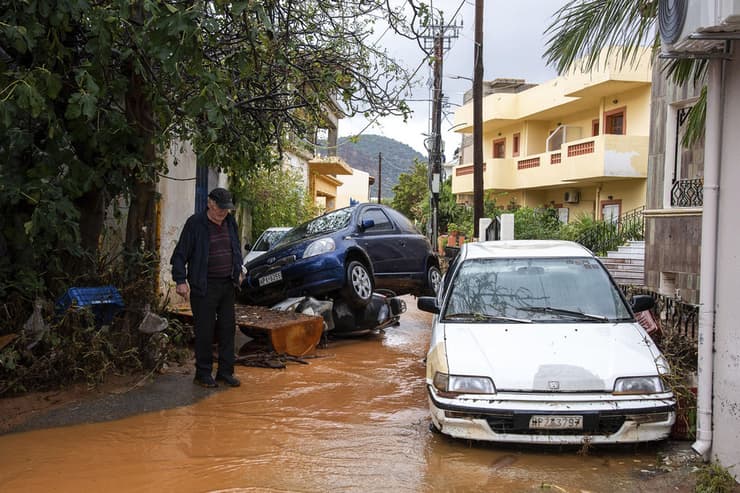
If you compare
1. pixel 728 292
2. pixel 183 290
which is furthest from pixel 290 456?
pixel 728 292

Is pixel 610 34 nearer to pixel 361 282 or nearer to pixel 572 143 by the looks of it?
pixel 361 282

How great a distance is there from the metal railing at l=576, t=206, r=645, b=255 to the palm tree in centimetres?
1507

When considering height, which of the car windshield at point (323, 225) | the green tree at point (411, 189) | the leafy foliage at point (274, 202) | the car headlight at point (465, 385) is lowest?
the car headlight at point (465, 385)

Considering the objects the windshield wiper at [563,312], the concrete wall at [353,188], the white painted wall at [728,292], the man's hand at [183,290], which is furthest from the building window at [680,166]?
the concrete wall at [353,188]

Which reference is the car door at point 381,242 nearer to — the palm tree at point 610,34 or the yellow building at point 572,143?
the palm tree at point 610,34

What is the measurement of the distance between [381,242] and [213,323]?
4.96 metres

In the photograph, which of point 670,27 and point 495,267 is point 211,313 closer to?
point 495,267

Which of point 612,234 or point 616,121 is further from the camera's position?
point 616,121

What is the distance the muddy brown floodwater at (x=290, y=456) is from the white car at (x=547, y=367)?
234 mm

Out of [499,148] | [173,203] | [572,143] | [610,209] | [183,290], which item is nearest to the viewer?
[183,290]

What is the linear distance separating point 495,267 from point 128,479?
12.2 feet

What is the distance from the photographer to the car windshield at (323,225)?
1120 cm

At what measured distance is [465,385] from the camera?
525 centimetres

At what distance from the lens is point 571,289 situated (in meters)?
6.33
